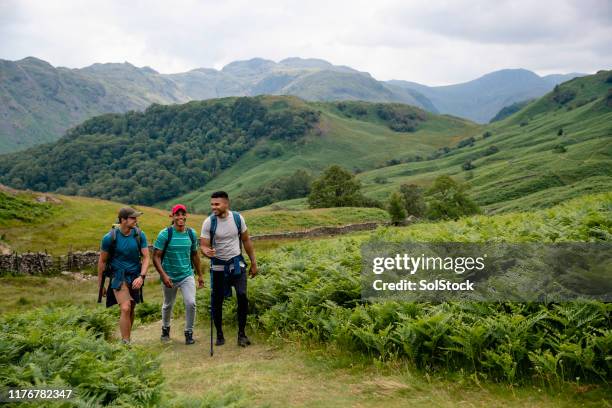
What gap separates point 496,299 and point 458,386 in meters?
2.13

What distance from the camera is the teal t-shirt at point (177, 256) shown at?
11891 millimetres

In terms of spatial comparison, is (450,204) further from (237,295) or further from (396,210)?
(237,295)

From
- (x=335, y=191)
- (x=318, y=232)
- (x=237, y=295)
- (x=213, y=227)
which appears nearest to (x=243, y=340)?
(x=237, y=295)

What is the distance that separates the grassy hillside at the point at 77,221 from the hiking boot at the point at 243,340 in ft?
132

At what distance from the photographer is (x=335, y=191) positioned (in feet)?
326

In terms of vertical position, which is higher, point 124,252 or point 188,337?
point 124,252

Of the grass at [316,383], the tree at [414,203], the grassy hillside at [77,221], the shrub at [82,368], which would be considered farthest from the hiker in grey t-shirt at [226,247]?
the tree at [414,203]

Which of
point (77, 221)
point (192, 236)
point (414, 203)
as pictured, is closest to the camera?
point (192, 236)

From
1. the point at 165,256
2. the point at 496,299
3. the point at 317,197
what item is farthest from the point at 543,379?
the point at 317,197

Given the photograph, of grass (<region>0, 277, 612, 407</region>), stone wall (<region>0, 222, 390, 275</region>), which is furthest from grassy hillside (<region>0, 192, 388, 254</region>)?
grass (<region>0, 277, 612, 407</region>)

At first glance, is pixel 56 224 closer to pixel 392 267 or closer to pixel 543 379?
pixel 392 267

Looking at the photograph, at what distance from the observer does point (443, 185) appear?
8238 cm

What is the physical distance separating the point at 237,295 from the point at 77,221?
181 ft

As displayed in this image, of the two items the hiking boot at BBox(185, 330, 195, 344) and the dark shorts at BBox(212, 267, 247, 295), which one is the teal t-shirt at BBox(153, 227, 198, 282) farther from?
the hiking boot at BBox(185, 330, 195, 344)
